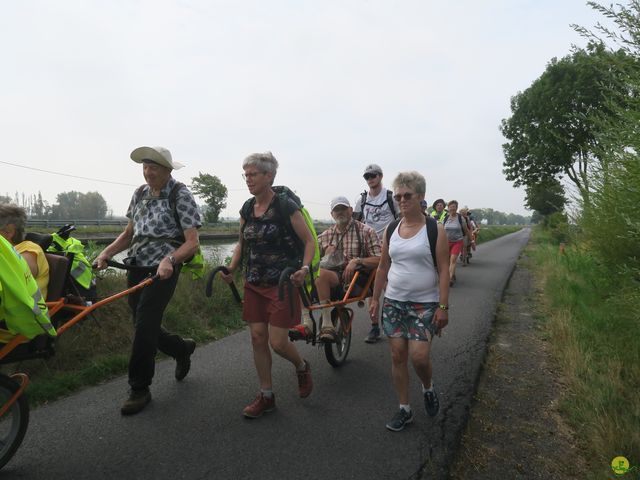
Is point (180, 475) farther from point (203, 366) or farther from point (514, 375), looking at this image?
point (514, 375)

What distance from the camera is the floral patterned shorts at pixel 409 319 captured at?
303 cm

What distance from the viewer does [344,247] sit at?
4730mm

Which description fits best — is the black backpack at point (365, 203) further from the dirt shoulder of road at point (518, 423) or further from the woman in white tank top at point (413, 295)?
the woman in white tank top at point (413, 295)

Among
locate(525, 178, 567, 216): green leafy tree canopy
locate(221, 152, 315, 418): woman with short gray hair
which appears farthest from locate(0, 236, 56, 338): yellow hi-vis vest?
locate(525, 178, 567, 216): green leafy tree canopy

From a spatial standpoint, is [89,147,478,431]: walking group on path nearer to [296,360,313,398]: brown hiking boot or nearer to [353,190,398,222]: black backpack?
[296,360,313,398]: brown hiking boot

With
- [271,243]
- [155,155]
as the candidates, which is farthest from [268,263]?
[155,155]

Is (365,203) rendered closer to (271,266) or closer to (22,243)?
(271,266)

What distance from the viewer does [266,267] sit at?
10.8 feet

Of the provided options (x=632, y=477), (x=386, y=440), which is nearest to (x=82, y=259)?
(x=386, y=440)

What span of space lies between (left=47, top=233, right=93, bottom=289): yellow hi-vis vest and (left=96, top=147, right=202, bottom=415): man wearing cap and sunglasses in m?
0.16

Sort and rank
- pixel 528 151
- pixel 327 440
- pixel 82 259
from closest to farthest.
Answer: pixel 327 440, pixel 82 259, pixel 528 151

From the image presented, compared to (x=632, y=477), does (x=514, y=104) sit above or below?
above

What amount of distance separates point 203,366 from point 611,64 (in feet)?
15.4

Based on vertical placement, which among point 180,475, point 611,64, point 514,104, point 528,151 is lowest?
point 180,475
